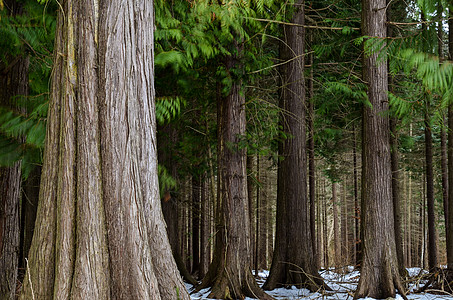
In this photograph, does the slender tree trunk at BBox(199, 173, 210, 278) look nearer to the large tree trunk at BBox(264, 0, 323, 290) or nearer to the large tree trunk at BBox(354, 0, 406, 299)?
the large tree trunk at BBox(264, 0, 323, 290)

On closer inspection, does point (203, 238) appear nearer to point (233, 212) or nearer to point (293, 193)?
point (293, 193)

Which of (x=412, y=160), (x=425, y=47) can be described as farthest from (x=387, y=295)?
(x=412, y=160)

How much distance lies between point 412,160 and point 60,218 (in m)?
17.7

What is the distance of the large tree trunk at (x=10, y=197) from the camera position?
222 inches

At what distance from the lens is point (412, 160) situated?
18.5 m

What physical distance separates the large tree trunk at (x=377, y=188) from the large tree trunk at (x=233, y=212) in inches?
78.2

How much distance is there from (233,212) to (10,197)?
12.8ft

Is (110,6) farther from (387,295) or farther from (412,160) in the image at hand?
(412,160)

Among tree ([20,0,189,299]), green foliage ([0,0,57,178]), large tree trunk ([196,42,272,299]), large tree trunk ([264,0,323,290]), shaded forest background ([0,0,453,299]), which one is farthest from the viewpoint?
large tree trunk ([264,0,323,290])

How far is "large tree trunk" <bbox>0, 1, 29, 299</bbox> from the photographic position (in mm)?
5639

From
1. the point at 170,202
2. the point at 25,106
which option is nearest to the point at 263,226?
the point at 170,202

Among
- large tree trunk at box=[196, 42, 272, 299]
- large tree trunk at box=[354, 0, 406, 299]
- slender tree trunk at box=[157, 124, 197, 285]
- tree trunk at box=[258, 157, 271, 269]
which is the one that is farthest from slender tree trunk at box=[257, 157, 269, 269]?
large tree trunk at box=[354, 0, 406, 299]

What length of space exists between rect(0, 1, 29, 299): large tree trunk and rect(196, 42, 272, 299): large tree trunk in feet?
11.1

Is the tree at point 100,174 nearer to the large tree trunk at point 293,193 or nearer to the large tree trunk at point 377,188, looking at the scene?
the large tree trunk at point 377,188
